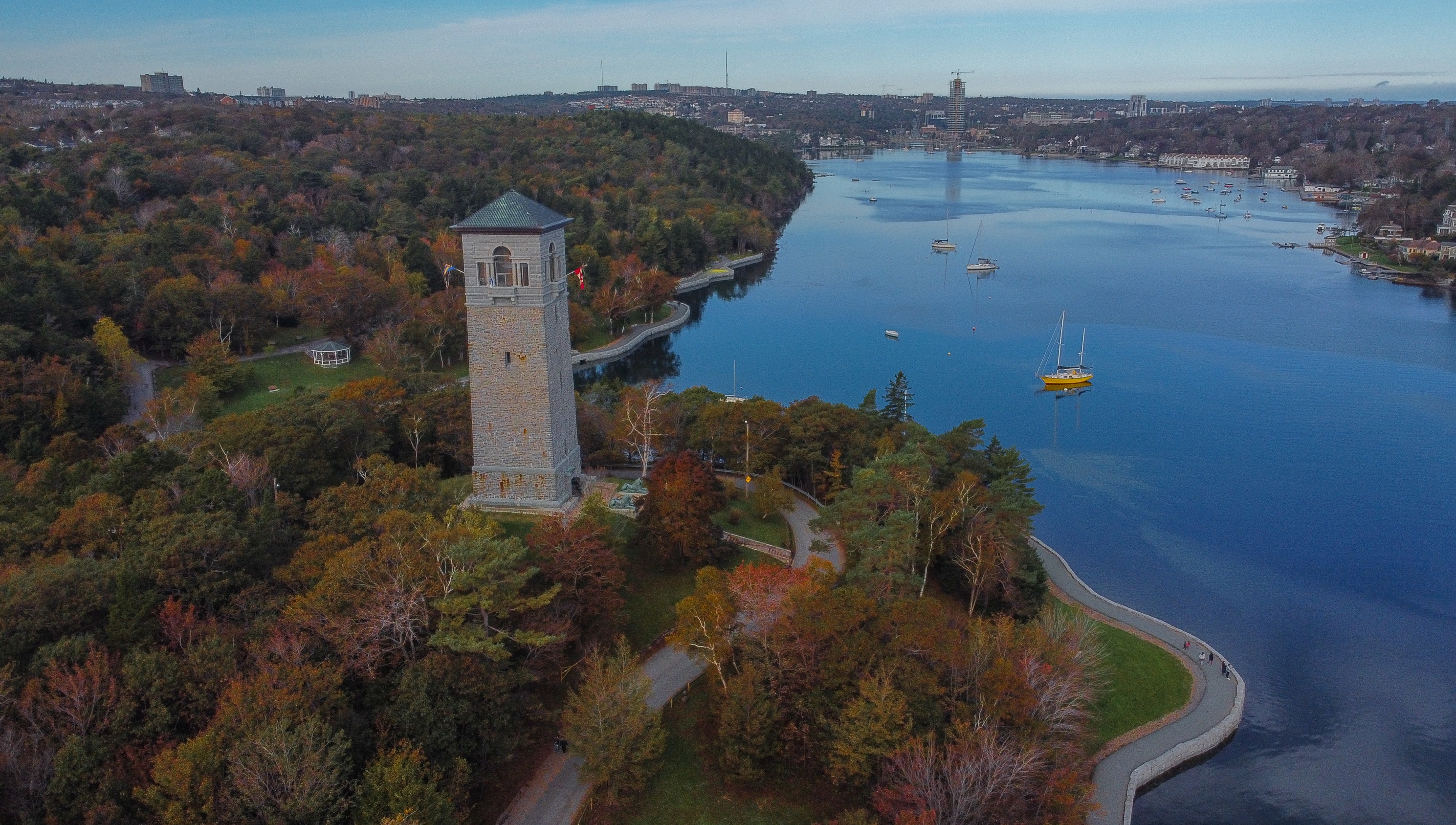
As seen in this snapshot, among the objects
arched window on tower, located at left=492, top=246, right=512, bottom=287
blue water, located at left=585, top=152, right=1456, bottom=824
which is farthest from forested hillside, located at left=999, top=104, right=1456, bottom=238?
arched window on tower, located at left=492, top=246, right=512, bottom=287

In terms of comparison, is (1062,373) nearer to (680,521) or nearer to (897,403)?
(897,403)

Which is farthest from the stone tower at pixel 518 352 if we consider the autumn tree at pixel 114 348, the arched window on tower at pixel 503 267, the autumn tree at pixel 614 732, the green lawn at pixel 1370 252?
the green lawn at pixel 1370 252

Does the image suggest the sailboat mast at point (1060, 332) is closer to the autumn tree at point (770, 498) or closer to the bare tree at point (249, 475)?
the autumn tree at point (770, 498)

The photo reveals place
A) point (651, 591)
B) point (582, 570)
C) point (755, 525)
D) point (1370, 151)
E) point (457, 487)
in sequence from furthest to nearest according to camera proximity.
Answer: point (1370, 151) < point (755, 525) < point (457, 487) < point (651, 591) < point (582, 570)

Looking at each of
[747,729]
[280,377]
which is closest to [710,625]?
[747,729]

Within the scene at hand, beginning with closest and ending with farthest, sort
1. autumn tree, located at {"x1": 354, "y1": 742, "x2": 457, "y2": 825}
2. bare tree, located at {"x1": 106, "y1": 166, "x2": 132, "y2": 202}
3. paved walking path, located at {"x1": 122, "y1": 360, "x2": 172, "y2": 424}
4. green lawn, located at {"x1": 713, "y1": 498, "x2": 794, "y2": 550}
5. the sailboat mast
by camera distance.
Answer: autumn tree, located at {"x1": 354, "y1": 742, "x2": 457, "y2": 825} → green lawn, located at {"x1": 713, "y1": 498, "x2": 794, "y2": 550} → paved walking path, located at {"x1": 122, "y1": 360, "x2": 172, "y2": 424} → the sailboat mast → bare tree, located at {"x1": 106, "y1": 166, "x2": 132, "y2": 202}

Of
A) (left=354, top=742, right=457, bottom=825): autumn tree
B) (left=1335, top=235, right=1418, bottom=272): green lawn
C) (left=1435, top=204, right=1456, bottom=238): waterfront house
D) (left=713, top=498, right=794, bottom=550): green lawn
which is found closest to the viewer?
(left=354, top=742, right=457, bottom=825): autumn tree

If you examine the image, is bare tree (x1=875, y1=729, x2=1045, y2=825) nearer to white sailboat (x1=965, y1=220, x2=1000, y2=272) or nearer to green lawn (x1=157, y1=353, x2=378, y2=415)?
green lawn (x1=157, y1=353, x2=378, y2=415)
